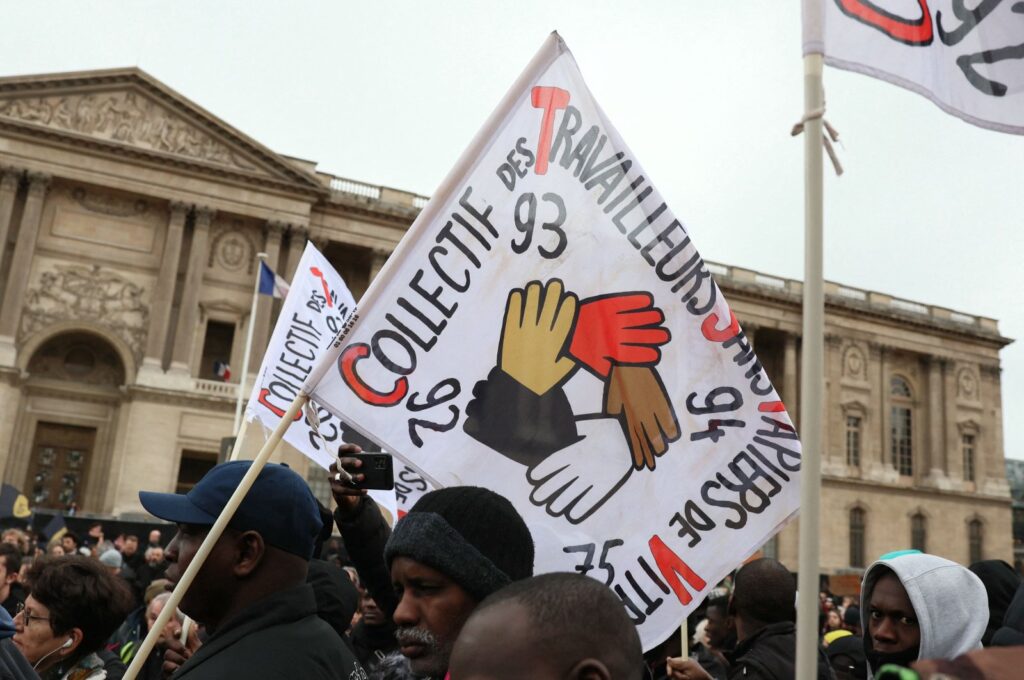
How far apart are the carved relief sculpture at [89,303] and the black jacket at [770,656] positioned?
2992 centimetres

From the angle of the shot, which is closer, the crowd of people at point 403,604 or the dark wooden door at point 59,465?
the crowd of people at point 403,604

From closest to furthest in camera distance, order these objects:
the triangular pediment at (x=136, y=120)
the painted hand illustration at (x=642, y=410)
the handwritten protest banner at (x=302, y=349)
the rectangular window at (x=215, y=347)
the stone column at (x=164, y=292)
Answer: the painted hand illustration at (x=642, y=410) < the handwritten protest banner at (x=302, y=349) < the triangular pediment at (x=136, y=120) < the stone column at (x=164, y=292) < the rectangular window at (x=215, y=347)

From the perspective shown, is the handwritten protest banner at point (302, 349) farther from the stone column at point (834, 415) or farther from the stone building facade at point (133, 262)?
the stone column at point (834, 415)

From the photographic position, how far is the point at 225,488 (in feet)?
8.32

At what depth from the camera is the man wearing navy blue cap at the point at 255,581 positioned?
2160mm

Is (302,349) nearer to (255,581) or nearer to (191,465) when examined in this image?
(255,581)

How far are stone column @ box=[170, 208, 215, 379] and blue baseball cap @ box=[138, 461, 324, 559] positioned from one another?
96.9 ft

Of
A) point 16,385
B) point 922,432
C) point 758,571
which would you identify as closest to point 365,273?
point 16,385

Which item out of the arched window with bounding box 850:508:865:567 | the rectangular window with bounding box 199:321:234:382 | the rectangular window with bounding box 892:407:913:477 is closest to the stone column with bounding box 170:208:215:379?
the rectangular window with bounding box 199:321:234:382

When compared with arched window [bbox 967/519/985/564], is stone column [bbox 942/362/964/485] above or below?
above

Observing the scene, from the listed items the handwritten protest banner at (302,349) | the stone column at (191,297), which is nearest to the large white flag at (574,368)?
the handwritten protest banner at (302,349)

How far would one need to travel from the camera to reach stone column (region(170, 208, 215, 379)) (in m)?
30.6

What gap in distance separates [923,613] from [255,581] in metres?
1.92

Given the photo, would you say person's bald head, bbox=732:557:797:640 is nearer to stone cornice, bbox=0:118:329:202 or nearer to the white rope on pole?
the white rope on pole
